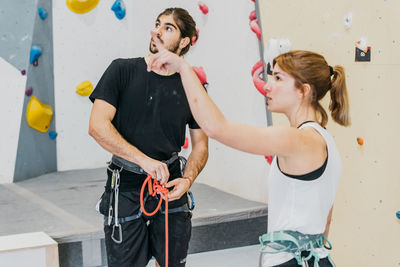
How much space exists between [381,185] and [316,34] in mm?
771

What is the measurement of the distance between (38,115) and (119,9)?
47.8 inches

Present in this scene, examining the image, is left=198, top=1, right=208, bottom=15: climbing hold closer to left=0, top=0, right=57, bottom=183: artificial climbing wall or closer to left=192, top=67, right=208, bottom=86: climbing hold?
left=192, top=67, right=208, bottom=86: climbing hold

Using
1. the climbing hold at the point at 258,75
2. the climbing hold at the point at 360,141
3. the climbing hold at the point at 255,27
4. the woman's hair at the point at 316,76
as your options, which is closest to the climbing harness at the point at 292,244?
the woman's hair at the point at 316,76

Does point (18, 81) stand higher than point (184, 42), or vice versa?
point (184, 42)

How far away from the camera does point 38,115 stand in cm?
445

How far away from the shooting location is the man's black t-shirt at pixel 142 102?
6.03 feet

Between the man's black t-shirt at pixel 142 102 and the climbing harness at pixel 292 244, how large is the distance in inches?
26.7

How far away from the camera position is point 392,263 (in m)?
2.28

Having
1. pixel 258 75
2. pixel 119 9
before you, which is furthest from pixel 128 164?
pixel 119 9

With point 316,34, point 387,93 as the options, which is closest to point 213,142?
point 316,34

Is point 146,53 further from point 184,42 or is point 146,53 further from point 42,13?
point 184,42

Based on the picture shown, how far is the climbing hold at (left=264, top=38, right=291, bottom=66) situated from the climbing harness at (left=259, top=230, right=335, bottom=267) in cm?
157

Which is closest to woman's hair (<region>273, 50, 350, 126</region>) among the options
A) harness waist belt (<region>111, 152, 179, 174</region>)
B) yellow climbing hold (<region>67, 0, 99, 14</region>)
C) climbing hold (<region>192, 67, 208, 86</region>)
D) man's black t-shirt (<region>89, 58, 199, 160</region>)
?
man's black t-shirt (<region>89, 58, 199, 160</region>)

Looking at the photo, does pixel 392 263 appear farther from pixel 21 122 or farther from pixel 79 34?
pixel 79 34
